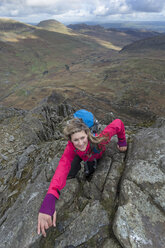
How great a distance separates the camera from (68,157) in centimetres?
643

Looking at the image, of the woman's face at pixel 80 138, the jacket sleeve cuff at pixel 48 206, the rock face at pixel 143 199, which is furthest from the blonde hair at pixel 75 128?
the rock face at pixel 143 199

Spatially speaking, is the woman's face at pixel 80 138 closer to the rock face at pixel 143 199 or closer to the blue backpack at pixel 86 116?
the blue backpack at pixel 86 116

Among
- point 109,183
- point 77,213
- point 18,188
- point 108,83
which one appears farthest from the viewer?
point 108,83

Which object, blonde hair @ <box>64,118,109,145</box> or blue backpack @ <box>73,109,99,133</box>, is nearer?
blonde hair @ <box>64,118,109,145</box>

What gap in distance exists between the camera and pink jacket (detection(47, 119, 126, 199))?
559 centimetres

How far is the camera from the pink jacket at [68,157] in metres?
5.59

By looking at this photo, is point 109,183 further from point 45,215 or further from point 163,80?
point 163,80

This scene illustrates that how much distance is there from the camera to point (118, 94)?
113 meters

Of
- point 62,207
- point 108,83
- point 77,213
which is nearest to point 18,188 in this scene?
point 62,207

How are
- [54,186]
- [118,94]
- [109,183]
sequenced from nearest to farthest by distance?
1. [54,186]
2. [109,183]
3. [118,94]

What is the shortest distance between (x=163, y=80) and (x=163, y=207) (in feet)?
467

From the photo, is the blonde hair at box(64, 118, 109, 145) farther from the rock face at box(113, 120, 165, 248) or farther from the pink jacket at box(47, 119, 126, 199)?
the rock face at box(113, 120, 165, 248)

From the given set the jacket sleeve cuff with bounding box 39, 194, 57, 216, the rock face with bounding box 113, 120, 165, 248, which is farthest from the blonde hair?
the rock face with bounding box 113, 120, 165, 248

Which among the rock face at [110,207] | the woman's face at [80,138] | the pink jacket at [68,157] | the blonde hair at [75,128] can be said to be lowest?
the rock face at [110,207]
